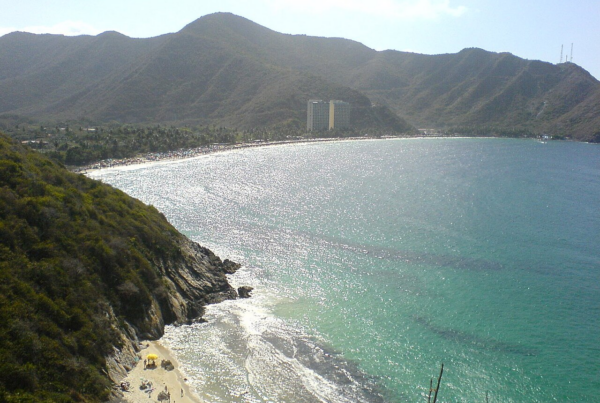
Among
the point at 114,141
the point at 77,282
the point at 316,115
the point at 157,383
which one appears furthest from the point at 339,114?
the point at 157,383

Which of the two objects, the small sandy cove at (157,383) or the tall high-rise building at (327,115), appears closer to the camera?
the small sandy cove at (157,383)

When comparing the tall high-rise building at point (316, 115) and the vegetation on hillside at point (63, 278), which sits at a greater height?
the tall high-rise building at point (316, 115)

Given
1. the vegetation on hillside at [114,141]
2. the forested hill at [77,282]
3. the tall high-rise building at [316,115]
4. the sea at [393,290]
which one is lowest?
the sea at [393,290]

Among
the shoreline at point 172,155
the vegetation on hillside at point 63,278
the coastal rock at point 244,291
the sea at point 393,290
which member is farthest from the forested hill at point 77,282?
the shoreline at point 172,155

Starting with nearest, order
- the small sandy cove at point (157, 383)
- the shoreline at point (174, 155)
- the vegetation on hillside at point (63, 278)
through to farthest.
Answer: the vegetation on hillside at point (63, 278) < the small sandy cove at point (157, 383) < the shoreline at point (174, 155)

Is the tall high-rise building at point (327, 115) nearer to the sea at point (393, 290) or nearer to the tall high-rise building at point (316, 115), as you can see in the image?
the tall high-rise building at point (316, 115)

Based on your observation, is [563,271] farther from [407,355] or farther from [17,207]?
[17,207]

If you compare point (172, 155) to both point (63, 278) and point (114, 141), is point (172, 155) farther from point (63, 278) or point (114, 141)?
point (63, 278)

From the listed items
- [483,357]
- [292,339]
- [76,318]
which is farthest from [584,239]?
[76,318]
